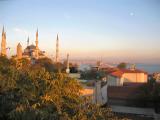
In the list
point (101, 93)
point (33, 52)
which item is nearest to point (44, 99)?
point (101, 93)

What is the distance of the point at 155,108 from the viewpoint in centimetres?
484

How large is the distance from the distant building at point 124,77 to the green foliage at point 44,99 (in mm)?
5055

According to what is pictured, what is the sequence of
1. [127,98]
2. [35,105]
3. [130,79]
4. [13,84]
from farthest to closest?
[130,79] → [127,98] → [13,84] → [35,105]

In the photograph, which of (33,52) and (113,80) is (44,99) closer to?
(113,80)

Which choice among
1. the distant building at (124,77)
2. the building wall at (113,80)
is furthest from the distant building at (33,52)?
the building wall at (113,80)

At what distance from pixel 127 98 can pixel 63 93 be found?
3775 mm

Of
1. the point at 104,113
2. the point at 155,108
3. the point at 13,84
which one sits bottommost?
the point at 155,108

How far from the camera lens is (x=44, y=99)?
1464 millimetres

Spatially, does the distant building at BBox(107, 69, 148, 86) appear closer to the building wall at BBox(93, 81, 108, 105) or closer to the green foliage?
the building wall at BBox(93, 81, 108, 105)

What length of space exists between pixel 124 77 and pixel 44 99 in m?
6.36

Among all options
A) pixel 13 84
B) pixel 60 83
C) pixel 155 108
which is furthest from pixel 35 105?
pixel 155 108

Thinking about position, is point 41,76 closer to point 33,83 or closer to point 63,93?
point 33,83

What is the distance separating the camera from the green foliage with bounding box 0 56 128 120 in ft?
4.43

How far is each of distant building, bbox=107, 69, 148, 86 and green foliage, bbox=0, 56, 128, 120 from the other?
5.05 m
